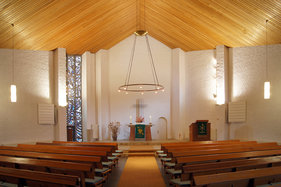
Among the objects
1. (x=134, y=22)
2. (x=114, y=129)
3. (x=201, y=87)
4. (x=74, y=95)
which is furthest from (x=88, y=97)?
(x=201, y=87)

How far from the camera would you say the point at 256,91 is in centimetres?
832

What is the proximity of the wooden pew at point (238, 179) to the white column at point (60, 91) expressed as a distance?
7.11 m

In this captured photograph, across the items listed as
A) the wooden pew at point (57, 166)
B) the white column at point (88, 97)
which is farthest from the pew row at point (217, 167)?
the white column at point (88, 97)

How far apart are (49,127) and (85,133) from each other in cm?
169

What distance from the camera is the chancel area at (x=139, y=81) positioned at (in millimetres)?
5688

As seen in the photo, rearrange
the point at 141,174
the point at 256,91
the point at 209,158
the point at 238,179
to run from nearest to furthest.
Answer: the point at 238,179 < the point at 209,158 < the point at 141,174 < the point at 256,91

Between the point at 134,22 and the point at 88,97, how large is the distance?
3770 mm

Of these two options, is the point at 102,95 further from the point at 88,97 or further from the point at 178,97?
the point at 178,97

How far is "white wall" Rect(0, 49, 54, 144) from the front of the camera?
26.3ft

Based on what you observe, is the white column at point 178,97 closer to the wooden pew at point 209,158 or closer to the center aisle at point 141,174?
the center aisle at point 141,174

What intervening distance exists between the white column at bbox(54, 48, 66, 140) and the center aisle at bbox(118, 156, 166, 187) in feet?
10.4

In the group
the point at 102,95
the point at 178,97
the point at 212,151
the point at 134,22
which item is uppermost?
the point at 134,22

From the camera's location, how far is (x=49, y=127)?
871cm

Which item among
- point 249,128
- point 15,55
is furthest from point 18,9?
point 249,128
